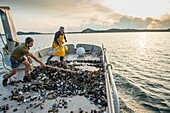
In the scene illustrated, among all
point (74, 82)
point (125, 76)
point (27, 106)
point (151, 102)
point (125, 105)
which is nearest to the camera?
point (27, 106)

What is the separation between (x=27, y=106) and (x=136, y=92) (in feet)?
24.5

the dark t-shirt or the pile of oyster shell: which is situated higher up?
the dark t-shirt

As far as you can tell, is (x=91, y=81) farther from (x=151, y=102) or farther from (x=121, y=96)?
(x=151, y=102)

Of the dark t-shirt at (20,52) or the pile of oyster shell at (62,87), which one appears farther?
the dark t-shirt at (20,52)

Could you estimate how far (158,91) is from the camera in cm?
1063

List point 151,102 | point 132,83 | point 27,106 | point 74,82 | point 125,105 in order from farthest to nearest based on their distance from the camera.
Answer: point 132,83, point 151,102, point 125,105, point 74,82, point 27,106

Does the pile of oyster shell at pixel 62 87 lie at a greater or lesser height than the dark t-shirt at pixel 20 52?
lesser

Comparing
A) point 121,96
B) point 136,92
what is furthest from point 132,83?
point 121,96

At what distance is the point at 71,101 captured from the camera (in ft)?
16.7

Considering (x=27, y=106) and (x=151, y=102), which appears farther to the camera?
(x=151, y=102)

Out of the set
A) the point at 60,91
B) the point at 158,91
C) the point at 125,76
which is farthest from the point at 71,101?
the point at 125,76

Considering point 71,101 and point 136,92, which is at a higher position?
point 71,101

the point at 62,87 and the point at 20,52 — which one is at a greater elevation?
the point at 20,52

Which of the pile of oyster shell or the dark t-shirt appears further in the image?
the dark t-shirt
